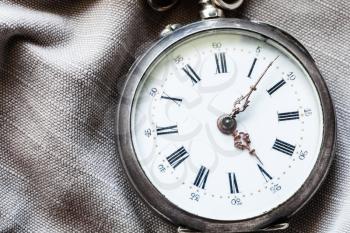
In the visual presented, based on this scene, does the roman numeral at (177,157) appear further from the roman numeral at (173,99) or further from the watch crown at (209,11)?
the watch crown at (209,11)

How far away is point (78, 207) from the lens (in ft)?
3.56

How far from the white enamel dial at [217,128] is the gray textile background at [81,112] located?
7cm

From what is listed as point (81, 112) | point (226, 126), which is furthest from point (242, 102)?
point (81, 112)

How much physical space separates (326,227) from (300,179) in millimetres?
96

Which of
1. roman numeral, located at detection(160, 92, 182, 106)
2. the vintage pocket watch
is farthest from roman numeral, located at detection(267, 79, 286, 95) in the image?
roman numeral, located at detection(160, 92, 182, 106)

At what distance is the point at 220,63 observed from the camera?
107 cm

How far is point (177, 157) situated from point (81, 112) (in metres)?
0.15

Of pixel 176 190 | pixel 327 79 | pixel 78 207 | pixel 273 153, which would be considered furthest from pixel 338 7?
pixel 78 207

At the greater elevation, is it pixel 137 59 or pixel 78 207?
pixel 137 59

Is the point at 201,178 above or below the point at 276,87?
below

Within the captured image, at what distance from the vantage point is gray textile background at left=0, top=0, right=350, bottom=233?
1086 mm

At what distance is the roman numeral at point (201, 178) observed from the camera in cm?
105

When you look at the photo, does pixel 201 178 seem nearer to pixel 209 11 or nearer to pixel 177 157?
pixel 177 157

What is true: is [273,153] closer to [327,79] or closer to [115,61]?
[327,79]
